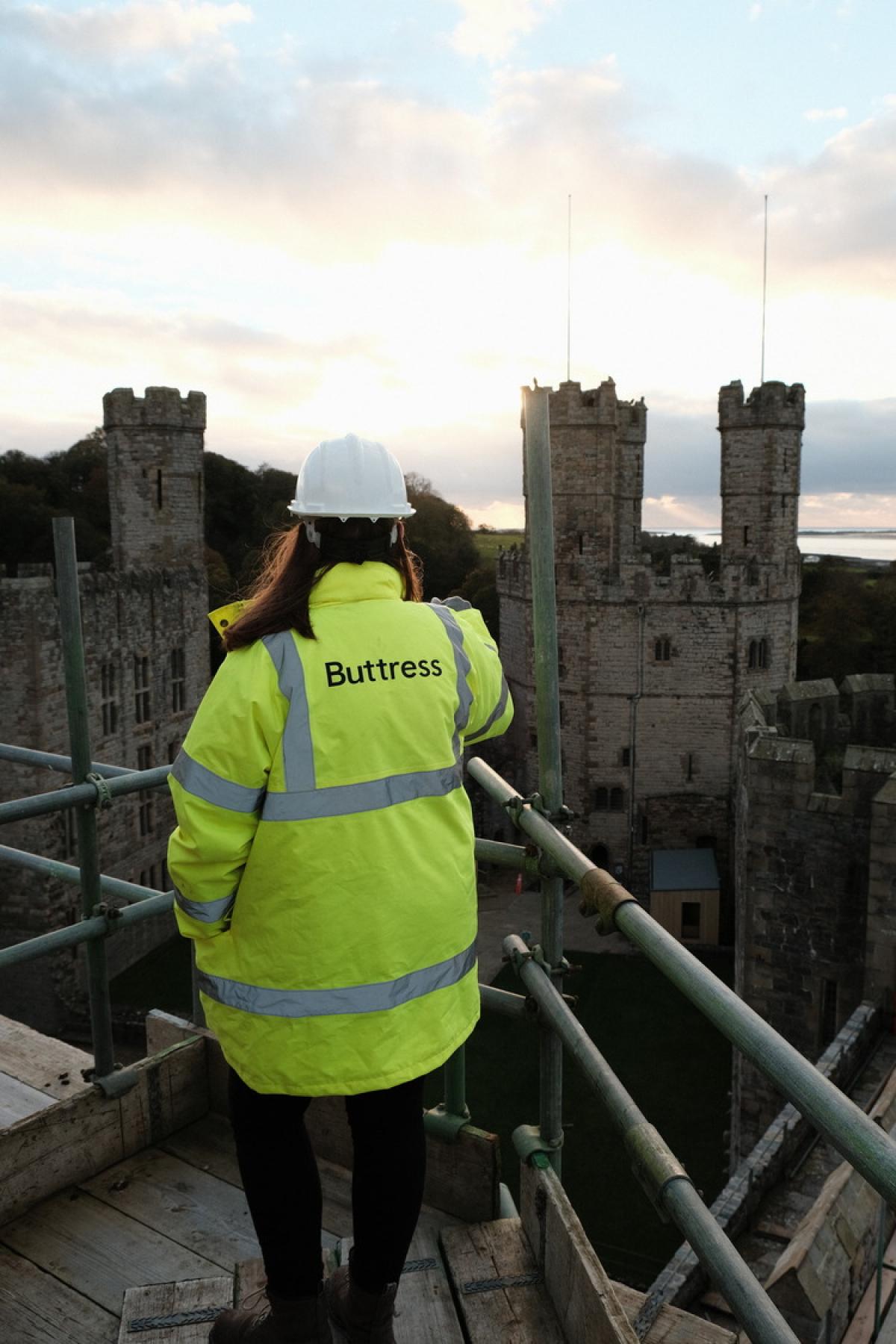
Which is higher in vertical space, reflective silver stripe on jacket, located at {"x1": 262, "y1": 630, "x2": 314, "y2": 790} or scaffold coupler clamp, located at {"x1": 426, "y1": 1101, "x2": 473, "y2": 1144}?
reflective silver stripe on jacket, located at {"x1": 262, "y1": 630, "x2": 314, "y2": 790}

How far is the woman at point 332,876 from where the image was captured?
7.88ft

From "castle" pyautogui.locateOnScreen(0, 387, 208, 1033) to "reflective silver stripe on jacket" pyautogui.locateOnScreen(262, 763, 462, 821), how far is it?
1745 cm

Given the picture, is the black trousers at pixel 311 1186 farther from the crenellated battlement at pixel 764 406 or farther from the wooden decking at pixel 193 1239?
the crenellated battlement at pixel 764 406

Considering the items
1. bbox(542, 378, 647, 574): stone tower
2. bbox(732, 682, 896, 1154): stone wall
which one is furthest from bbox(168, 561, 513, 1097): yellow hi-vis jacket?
bbox(542, 378, 647, 574): stone tower

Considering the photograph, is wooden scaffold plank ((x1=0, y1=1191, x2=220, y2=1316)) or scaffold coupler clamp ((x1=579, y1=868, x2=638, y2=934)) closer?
scaffold coupler clamp ((x1=579, y1=868, x2=638, y2=934))

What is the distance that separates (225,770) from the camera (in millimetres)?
2361

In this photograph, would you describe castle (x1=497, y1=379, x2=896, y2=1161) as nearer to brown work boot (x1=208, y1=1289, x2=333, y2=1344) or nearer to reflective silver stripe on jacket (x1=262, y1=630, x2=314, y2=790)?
brown work boot (x1=208, y1=1289, x2=333, y2=1344)

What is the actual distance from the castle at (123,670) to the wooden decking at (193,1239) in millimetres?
15903

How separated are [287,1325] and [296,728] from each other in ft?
4.73

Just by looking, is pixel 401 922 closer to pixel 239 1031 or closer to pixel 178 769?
pixel 239 1031

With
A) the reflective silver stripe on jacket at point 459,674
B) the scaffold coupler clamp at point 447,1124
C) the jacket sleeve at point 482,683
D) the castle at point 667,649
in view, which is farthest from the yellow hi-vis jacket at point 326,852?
the castle at point 667,649

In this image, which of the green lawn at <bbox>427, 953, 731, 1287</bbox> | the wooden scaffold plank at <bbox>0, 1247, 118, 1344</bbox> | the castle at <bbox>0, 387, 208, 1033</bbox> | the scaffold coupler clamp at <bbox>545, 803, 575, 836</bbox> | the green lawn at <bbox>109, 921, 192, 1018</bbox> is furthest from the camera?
the green lawn at <bbox>109, 921, 192, 1018</bbox>

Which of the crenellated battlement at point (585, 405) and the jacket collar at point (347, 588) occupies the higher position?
the crenellated battlement at point (585, 405)

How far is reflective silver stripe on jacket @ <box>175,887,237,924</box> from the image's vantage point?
97.4 inches
